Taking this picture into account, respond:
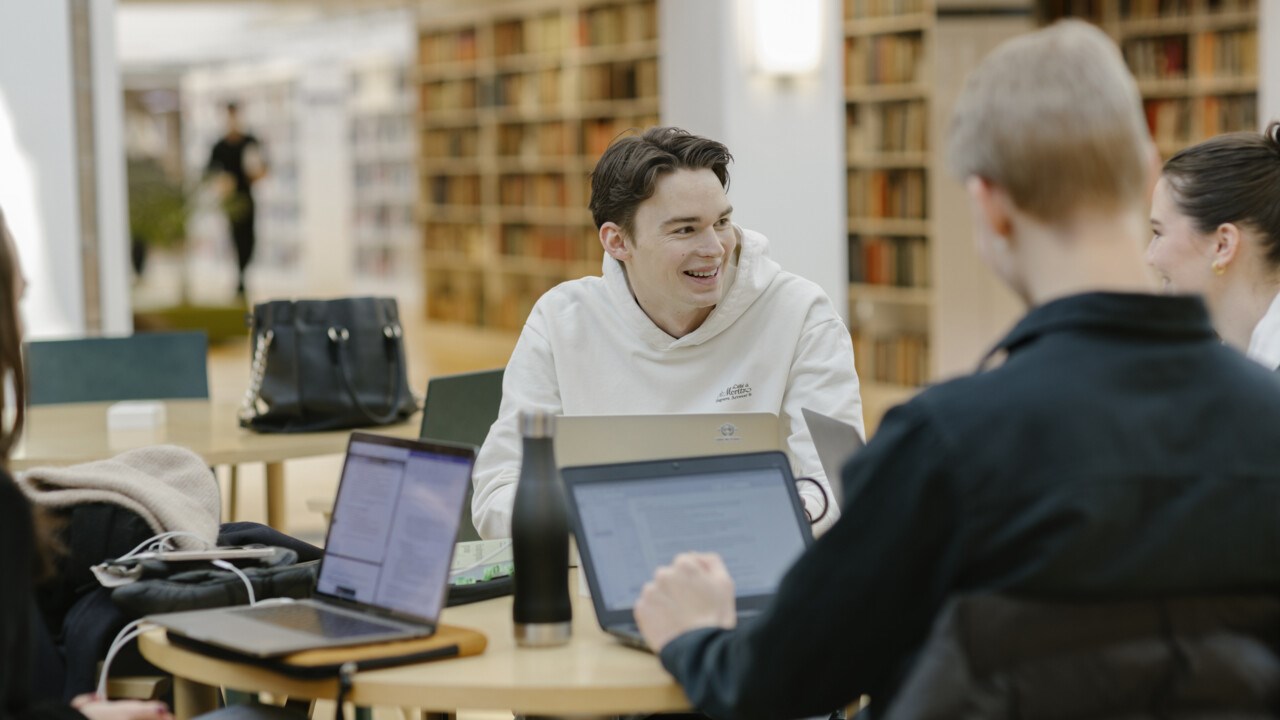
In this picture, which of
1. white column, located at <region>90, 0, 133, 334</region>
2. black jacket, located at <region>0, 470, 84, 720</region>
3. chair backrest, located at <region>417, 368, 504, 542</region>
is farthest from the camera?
white column, located at <region>90, 0, 133, 334</region>

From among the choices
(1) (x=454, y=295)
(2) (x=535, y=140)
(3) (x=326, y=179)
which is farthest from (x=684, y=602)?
(3) (x=326, y=179)

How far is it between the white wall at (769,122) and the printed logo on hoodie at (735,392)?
12.8ft

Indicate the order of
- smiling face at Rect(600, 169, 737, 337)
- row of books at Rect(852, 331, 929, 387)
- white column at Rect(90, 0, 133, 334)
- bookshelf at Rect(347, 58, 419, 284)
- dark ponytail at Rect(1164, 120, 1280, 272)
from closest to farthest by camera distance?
dark ponytail at Rect(1164, 120, 1280, 272), smiling face at Rect(600, 169, 737, 337), white column at Rect(90, 0, 133, 334), row of books at Rect(852, 331, 929, 387), bookshelf at Rect(347, 58, 419, 284)

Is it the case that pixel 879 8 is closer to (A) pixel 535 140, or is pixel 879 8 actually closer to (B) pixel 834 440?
(A) pixel 535 140

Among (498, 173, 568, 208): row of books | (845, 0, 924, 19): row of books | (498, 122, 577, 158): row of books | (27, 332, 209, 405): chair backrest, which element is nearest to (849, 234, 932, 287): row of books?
(845, 0, 924, 19): row of books

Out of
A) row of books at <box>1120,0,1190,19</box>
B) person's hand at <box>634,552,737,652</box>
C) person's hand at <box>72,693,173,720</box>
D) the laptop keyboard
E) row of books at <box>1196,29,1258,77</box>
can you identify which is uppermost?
row of books at <box>1120,0,1190,19</box>

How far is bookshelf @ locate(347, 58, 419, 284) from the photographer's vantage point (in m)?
16.0

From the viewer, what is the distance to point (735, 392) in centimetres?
271

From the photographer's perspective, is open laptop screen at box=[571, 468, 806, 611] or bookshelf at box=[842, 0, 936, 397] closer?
open laptop screen at box=[571, 468, 806, 611]

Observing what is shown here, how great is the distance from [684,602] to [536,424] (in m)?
0.27

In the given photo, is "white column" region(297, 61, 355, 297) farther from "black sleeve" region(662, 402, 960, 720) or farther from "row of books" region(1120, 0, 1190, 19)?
"black sleeve" region(662, 402, 960, 720)

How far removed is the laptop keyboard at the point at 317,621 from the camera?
1.78 meters

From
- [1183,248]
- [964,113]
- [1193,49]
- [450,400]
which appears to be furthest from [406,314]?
[964,113]

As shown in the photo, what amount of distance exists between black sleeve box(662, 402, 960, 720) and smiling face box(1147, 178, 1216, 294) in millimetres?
1411
